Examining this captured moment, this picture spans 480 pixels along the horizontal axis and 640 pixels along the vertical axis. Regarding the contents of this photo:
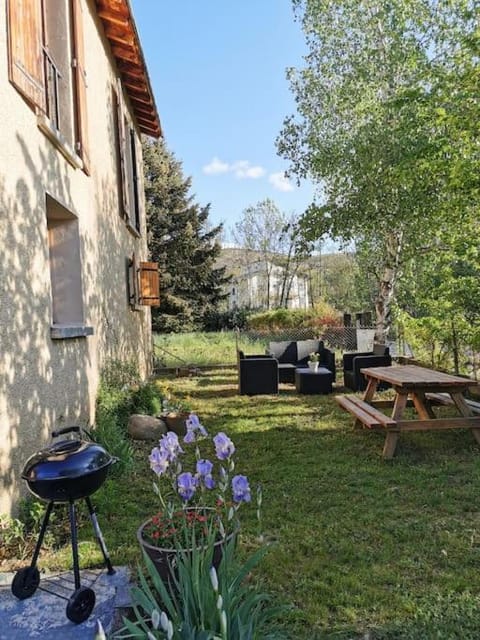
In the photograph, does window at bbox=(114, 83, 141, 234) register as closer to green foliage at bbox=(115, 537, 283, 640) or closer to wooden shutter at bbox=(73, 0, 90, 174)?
wooden shutter at bbox=(73, 0, 90, 174)

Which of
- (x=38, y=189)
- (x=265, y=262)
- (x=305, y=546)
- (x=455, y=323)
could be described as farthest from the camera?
(x=265, y=262)

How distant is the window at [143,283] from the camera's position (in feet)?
25.8

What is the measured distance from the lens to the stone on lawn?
5.53 m

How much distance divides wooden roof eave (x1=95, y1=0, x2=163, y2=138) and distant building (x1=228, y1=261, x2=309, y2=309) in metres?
15.4

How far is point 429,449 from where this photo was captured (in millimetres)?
4945

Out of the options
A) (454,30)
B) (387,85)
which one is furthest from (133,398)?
(454,30)

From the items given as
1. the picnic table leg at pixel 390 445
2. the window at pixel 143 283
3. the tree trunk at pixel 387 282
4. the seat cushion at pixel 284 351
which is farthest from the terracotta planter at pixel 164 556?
the tree trunk at pixel 387 282

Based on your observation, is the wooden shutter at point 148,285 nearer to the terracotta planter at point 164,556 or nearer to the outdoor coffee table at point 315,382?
the outdoor coffee table at point 315,382

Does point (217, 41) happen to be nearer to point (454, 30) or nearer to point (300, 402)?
point (454, 30)

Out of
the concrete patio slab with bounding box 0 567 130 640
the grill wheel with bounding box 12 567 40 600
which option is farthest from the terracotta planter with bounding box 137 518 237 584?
the grill wheel with bounding box 12 567 40 600

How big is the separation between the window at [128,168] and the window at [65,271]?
2.62 m

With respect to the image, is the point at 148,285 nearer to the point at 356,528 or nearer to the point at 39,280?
the point at 39,280

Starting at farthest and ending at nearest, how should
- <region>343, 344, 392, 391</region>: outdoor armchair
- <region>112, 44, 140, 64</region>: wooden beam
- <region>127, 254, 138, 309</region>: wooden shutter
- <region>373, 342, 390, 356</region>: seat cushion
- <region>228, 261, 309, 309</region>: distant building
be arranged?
<region>228, 261, 309, 309</region>: distant building → <region>373, 342, 390, 356</region>: seat cushion → <region>343, 344, 392, 391</region>: outdoor armchair → <region>127, 254, 138, 309</region>: wooden shutter → <region>112, 44, 140, 64</region>: wooden beam

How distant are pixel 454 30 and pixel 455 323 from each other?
21.6ft
